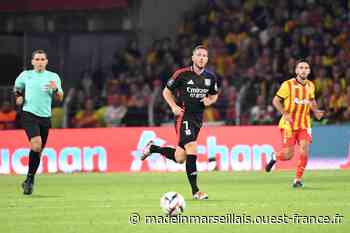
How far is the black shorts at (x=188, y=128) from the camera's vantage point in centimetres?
1488

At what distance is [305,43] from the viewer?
2691cm

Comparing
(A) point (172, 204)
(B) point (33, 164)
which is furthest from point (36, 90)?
(A) point (172, 204)

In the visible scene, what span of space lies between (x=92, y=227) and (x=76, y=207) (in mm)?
2505

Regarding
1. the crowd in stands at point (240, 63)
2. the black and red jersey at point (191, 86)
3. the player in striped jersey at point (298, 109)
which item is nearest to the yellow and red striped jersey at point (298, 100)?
the player in striped jersey at point (298, 109)

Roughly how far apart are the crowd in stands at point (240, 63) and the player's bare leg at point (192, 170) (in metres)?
10.0

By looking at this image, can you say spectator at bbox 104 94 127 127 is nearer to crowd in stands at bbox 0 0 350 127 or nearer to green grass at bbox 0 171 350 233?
crowd in stands at bbox 0 0 350 127

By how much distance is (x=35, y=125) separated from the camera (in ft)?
52.9

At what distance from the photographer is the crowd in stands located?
83.2ft

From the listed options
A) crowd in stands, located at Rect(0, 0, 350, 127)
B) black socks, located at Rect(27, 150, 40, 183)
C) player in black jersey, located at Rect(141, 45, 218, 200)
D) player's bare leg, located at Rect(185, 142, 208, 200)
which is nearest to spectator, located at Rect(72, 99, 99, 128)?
crowd in stands, located at Rect(0, 0, 350, 127)

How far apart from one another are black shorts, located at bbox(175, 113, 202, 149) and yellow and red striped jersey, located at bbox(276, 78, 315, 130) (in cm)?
302

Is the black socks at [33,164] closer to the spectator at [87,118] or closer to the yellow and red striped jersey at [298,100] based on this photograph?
the yellow and red striped jersey at [298,100]

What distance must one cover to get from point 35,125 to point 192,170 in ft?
9.92

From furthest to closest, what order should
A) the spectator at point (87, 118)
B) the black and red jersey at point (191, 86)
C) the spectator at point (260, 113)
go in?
the spectator at point (87, 118) → the spectator at point (260, 113) → the black and red jersey at point (191, 86)

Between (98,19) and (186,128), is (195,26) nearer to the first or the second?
(98,19)
